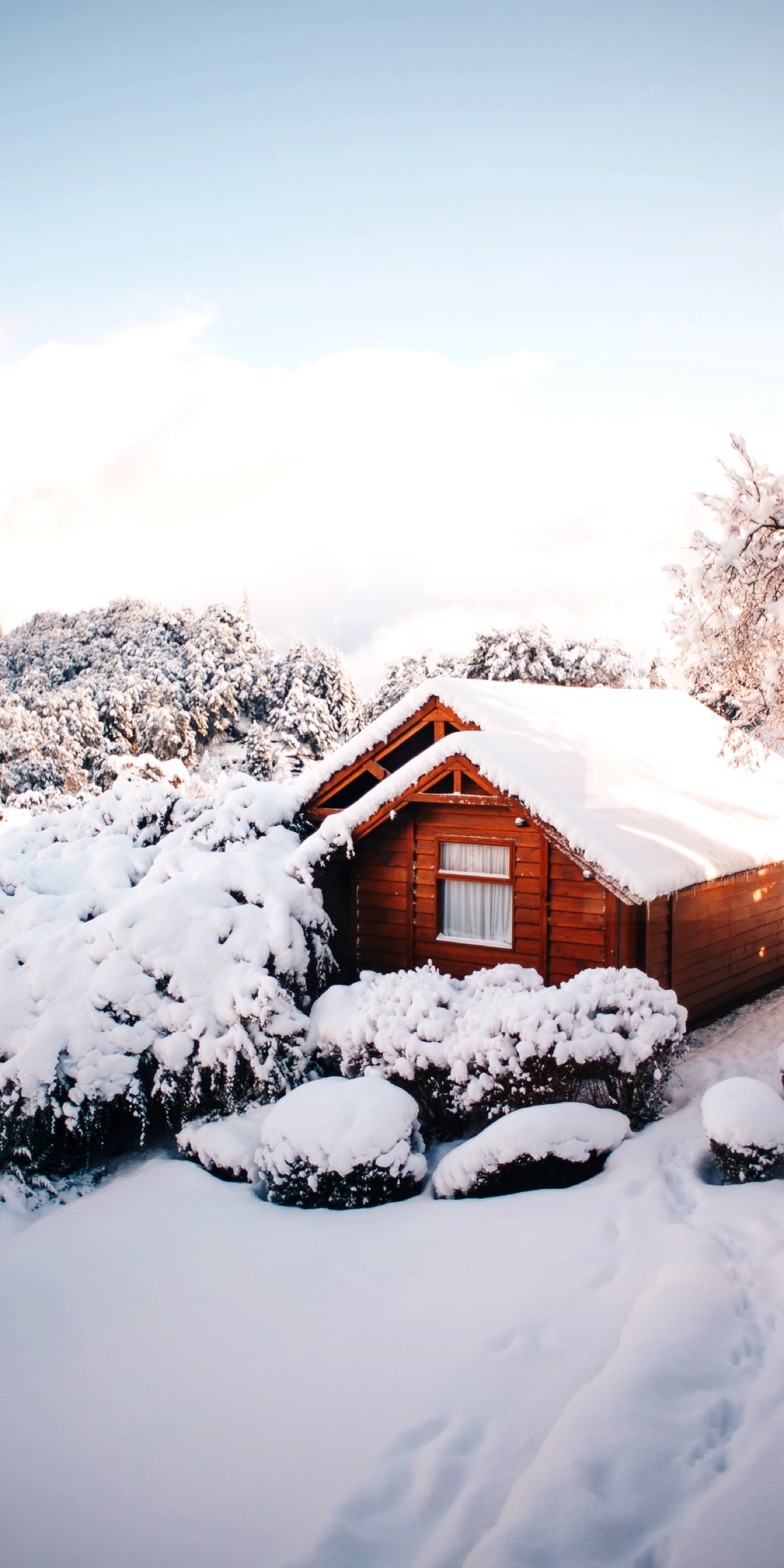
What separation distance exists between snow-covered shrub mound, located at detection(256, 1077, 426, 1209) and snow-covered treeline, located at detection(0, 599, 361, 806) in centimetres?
2930

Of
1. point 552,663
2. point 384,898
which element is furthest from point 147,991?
point 552,663

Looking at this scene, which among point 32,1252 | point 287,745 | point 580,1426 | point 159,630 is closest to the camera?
point 580,1426

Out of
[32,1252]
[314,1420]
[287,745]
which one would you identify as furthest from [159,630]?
[314,1420]

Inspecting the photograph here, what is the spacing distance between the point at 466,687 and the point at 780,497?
18.0 feet

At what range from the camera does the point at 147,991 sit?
11.8 metres

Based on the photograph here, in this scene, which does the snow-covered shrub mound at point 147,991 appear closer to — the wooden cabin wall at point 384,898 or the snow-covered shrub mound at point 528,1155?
the wooden cabin wall at point 384,898

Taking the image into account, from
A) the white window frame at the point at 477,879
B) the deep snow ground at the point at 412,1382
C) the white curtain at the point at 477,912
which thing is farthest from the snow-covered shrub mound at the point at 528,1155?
the white curtain at the point at 477,912

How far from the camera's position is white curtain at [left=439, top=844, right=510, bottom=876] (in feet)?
45.1

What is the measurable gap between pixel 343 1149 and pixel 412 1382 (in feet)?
9.80

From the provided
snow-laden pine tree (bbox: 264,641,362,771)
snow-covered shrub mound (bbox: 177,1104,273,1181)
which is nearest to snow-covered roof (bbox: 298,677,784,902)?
snow-covered shrub mound (bbox: 177,1104,273,1181)

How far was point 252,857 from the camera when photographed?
1351 centimetres

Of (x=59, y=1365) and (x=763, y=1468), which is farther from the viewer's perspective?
(x=59, y=1365)

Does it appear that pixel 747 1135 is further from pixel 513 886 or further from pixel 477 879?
pixel 477 879

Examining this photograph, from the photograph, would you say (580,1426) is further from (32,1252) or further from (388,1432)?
(32,1252)
